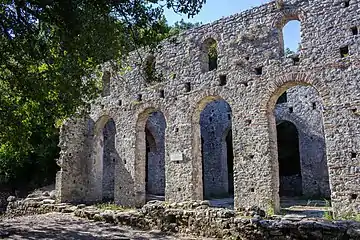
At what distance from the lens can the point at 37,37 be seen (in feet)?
27.3

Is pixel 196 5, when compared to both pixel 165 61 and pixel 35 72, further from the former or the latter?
pixel 165 61

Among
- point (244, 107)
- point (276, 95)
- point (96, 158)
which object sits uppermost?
point (276, 95)

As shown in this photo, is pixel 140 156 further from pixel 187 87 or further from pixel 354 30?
pixel 354 30

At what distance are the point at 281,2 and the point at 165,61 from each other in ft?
16.4

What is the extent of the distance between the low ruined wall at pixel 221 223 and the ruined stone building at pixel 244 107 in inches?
115

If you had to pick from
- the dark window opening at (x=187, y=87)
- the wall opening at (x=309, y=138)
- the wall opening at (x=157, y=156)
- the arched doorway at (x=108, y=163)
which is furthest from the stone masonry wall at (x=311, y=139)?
the arched doorway at (x=108, y=163)

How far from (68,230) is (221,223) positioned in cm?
436

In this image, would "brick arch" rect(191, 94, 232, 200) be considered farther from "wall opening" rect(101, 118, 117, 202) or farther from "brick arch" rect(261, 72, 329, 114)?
"wall opening" rect(101, 118, 117, 202)

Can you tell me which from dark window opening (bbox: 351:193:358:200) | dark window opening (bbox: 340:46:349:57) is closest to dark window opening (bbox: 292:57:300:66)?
A: dark window opening (bbox: 340:46:349:57)

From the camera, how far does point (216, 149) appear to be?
21.0m

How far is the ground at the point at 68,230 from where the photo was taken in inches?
345

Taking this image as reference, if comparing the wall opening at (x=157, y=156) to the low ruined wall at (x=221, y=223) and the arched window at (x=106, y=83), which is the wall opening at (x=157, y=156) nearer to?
the arched window at (x=106, y=83)

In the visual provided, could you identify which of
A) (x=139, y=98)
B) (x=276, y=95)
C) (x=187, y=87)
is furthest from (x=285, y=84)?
(x=139, y=98)

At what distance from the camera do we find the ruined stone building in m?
10.4
